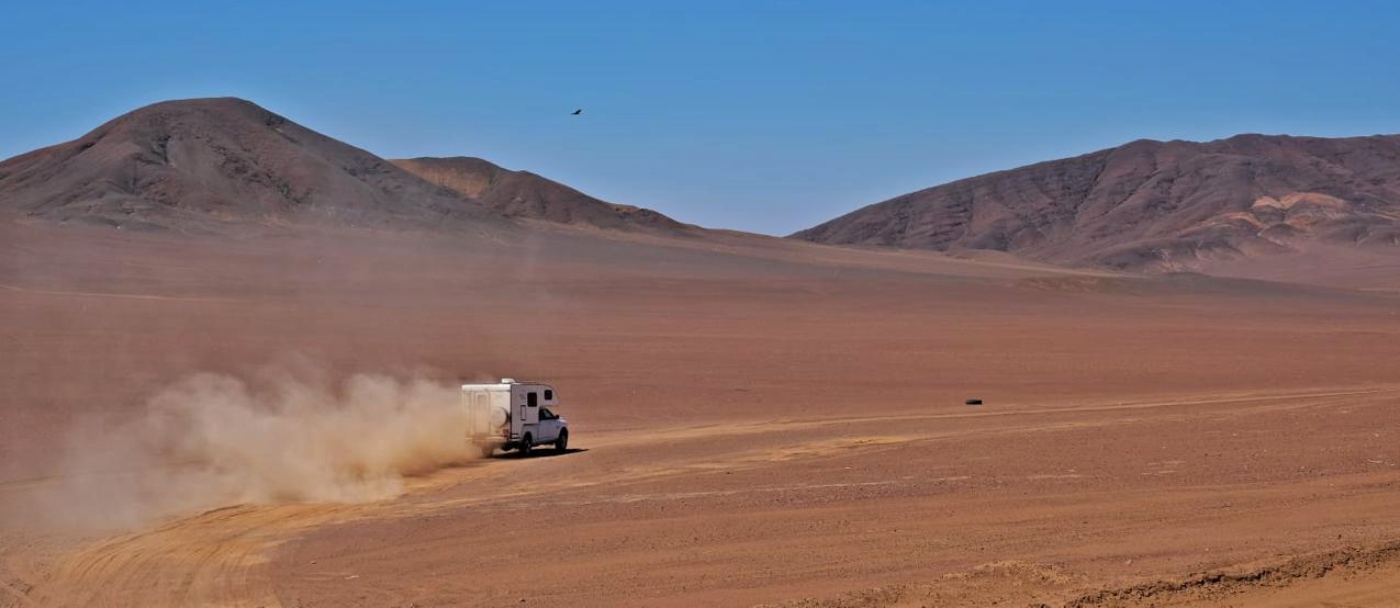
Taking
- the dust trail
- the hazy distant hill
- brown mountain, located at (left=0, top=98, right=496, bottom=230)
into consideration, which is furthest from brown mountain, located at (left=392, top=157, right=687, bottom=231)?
the dust trail

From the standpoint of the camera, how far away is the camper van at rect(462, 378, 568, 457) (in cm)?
3050

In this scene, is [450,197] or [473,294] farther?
[450,197]

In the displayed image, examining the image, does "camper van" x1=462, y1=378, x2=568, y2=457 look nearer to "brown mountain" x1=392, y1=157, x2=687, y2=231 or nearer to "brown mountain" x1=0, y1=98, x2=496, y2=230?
"brown mountain" x1=0, y1=98, x2=496, y2=230

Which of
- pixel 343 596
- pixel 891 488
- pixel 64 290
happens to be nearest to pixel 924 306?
pixel 64 290

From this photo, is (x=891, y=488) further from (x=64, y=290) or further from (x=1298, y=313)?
(x=1298, y=313)

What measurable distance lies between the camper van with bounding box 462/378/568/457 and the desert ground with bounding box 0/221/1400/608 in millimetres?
812

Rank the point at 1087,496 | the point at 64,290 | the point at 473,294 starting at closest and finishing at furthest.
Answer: the point at 1087,496
the point at 64,290
the point at 473,294

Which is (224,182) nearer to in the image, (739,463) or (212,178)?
(212,178)

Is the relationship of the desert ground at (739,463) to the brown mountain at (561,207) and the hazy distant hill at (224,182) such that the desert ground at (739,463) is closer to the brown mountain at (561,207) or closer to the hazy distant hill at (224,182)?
the hazy distant hill at (224,182)

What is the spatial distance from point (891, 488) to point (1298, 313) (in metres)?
83.5

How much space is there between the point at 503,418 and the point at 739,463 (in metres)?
5.55

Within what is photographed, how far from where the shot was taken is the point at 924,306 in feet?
311

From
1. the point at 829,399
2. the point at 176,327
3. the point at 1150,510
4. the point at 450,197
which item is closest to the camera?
the point at 1150,510

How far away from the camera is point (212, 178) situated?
13850cm
